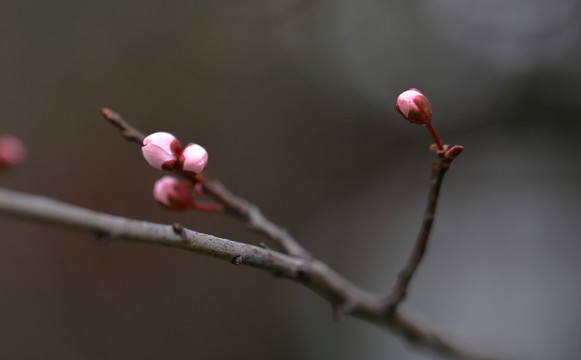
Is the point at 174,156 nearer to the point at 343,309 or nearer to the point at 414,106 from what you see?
the point at 414,106

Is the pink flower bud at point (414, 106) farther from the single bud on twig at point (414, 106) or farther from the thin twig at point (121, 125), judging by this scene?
the thin twig at point (121, 125)

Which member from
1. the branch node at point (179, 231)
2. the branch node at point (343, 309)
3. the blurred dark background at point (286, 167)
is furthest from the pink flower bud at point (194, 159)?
the blurred dark background at point (286, 167)

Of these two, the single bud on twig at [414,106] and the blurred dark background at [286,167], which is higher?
the blurred dark background at [286,167]

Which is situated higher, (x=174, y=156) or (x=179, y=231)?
(x=174, y=156)

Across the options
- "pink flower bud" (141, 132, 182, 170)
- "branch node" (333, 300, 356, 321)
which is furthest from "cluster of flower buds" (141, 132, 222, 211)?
"branch node" (333, 300, 356, 321)

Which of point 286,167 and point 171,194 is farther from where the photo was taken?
point 286,167

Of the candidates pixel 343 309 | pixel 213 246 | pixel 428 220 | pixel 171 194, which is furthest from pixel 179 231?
pixel 343 309

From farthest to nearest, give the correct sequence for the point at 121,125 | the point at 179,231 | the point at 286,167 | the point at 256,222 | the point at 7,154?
the point at 286,167 < the point at 256,222 < the point at 7,154 < the point at 121,125 < the point at 179,231

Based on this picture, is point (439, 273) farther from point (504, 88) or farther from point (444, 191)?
point (504, 88)
